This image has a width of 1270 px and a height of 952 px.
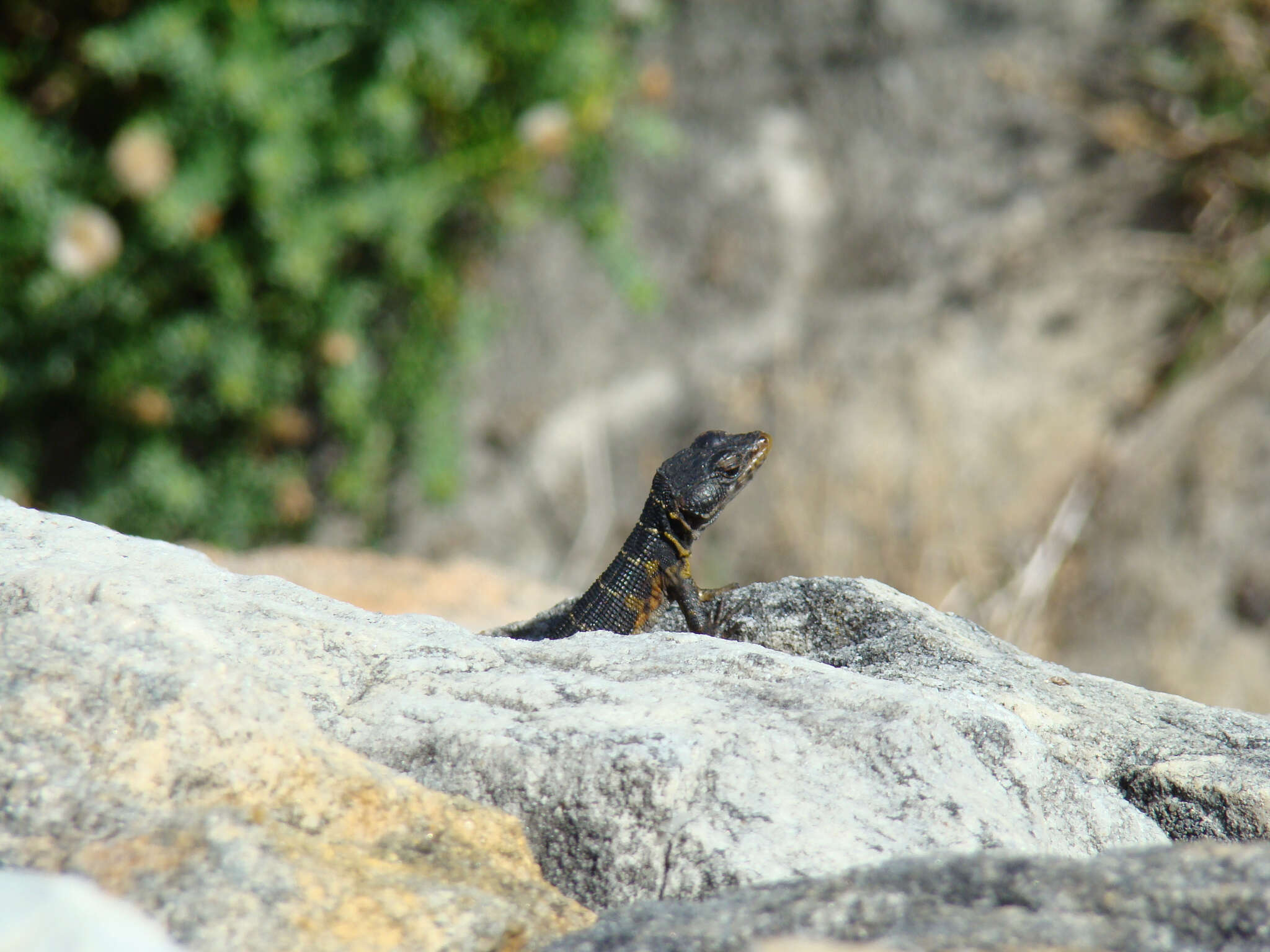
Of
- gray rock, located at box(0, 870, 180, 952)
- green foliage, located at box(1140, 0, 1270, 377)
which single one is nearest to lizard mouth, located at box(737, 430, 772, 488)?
gray rock, located at box(0, 870, 180, 952)

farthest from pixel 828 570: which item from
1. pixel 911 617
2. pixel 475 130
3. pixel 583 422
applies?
pixel 911 617

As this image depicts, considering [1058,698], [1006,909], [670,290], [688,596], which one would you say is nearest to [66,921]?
[1006,909]

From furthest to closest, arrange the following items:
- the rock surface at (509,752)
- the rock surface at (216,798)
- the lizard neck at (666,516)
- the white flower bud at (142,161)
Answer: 1. the white flower bud at (142,161)
2. the lizard neck at (666,516)
3. the rock surface at (509,752)
4. the rock surface at (216,798)

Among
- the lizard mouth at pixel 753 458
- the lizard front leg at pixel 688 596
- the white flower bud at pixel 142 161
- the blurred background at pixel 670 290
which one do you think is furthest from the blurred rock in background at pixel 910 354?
the lizard front leg at pixel 688 596

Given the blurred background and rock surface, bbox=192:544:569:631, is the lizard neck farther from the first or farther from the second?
the blurred background

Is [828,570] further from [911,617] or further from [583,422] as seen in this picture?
[911,617]

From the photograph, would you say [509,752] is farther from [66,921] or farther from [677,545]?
[677,545]

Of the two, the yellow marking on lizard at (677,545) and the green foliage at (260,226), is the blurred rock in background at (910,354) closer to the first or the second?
the green foliage at (260,226)
